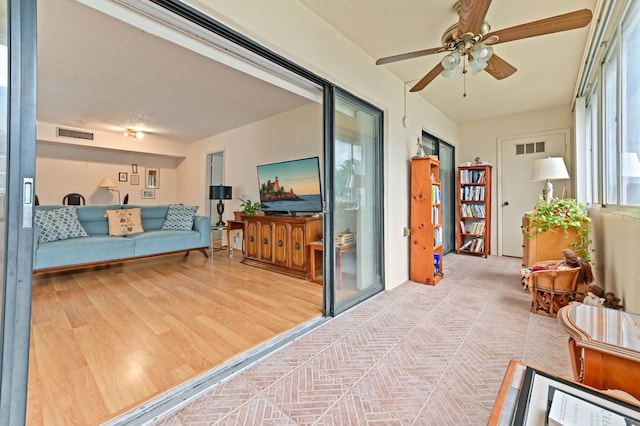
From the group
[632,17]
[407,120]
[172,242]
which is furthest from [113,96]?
[632,17]

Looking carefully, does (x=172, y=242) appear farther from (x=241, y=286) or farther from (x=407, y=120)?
(x=407, y=120)

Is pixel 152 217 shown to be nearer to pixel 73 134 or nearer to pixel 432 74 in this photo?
pixel 73 134

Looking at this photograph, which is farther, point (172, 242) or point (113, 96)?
point (172, 242)

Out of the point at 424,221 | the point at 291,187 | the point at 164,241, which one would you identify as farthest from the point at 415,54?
the point at 164,241

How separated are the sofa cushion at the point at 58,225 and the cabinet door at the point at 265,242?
2.50 meters

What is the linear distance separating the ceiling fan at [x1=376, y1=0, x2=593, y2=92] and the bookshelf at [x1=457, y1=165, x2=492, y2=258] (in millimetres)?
2978

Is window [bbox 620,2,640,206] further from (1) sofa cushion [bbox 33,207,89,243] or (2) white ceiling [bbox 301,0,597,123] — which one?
(1) sofa cushion [bbox 33,207,89,243]

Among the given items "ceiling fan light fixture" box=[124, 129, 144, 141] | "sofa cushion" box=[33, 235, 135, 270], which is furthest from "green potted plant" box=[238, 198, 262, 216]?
"ceiling fan light fixture" box=[124, 129, 144, 141]

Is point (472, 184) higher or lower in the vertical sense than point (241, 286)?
higher

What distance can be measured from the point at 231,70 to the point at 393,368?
3227mm

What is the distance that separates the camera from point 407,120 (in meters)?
3.46

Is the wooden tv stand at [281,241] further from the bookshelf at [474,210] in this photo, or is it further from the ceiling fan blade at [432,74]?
the bookshelf at [474,210]

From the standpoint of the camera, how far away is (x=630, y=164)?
1.78m

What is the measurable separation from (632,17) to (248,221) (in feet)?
14.5
